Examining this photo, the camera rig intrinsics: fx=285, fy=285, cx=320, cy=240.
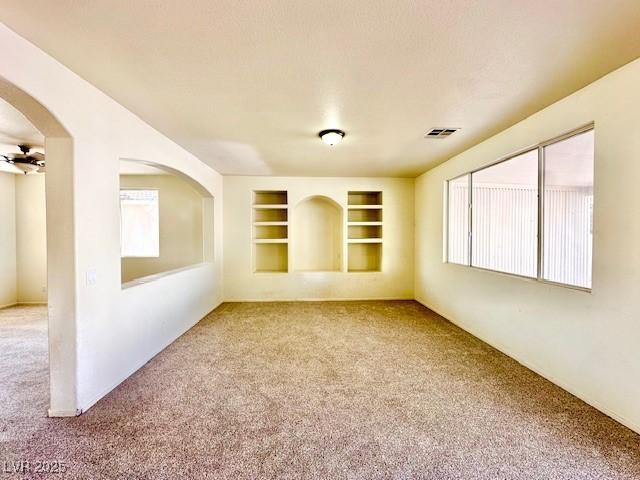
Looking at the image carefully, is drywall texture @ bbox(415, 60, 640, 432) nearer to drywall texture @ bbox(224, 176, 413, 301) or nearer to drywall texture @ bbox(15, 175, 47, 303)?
drywall texture @ bbox(224, 176, 413, 301)

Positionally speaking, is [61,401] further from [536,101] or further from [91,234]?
[536,101]

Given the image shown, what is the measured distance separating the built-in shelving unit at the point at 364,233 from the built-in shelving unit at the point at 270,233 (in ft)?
4.63

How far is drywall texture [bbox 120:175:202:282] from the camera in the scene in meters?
5.70

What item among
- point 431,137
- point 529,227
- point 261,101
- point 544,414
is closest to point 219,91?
point 261,101

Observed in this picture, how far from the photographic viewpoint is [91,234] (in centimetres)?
228

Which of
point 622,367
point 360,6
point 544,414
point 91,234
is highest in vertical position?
point 360,6

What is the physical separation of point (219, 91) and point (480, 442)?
10.4 ft

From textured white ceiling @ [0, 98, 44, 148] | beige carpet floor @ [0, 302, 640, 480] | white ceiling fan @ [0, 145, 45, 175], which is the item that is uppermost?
textured white ceiling @ [0, 98, 44, 148]

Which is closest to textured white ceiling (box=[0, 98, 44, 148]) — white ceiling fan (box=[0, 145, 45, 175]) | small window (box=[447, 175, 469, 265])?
white ceiling fan (box=[0, 145, 45, 175])

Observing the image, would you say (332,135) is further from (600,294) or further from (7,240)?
(7,240)

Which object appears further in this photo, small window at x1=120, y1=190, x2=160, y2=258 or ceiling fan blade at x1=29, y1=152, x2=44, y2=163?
small window at x1=120, y1=190, x2=160, y2=258

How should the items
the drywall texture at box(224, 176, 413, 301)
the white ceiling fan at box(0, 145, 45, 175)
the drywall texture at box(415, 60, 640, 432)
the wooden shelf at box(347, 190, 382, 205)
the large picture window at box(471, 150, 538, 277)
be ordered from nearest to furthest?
the drywall texture at box(415, 60, 640, 432) → the white ceiling fan at box(0, 145, 45, 175) → the large picture window at box(471, 150, 538, 277) → the drywall texture at box(224, 176, 413, 301) → the wooden shelf at box(347, 190, 382, 205)

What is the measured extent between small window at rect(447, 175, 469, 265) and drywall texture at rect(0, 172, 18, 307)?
25.6 ft

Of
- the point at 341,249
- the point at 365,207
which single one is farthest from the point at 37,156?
the point at 365,207
